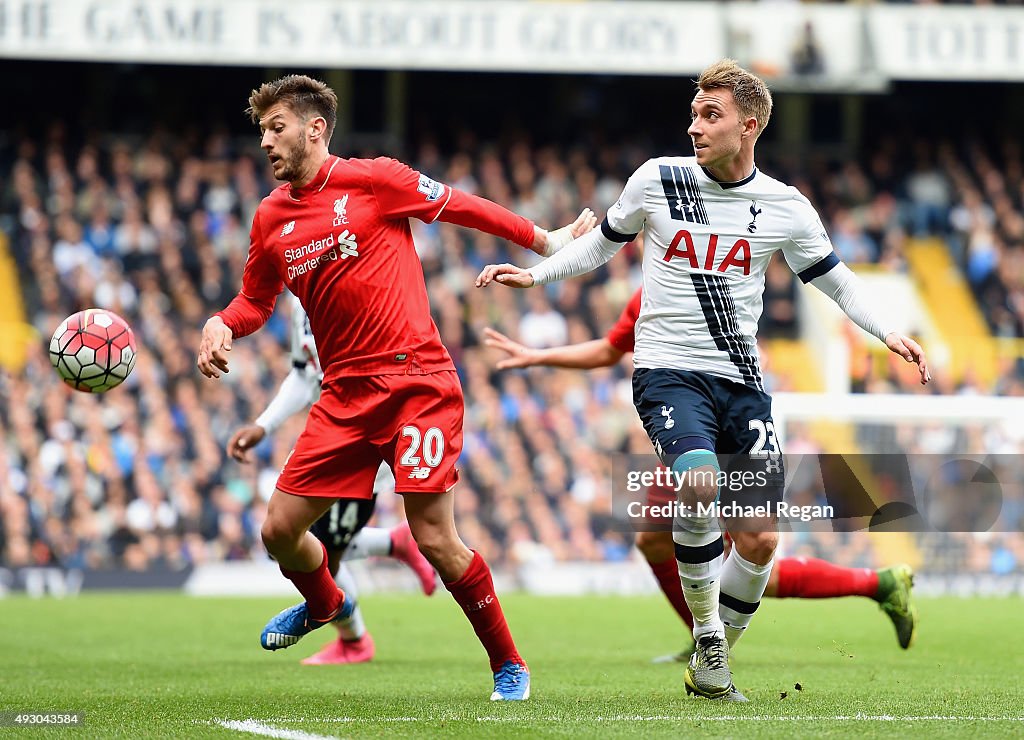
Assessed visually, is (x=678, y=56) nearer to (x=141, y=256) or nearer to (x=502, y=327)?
(x=502, y=327)

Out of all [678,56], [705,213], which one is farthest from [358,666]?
[678,56]

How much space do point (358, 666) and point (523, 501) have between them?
931cm

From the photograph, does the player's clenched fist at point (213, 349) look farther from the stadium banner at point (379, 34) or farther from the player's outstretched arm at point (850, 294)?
the stadium banner at point (379, 34)

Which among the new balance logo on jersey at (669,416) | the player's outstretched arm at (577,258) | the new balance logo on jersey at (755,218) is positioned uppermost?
the new balance logo on jersey at (755,218)

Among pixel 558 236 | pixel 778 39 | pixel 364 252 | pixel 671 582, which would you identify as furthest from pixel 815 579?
pixel 778 39

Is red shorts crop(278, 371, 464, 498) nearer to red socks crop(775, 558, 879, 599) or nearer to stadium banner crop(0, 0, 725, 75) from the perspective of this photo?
red socks crop(775, 558, 879, 599)

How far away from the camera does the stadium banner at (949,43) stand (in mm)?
20766

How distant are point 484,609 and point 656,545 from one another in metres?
1.82

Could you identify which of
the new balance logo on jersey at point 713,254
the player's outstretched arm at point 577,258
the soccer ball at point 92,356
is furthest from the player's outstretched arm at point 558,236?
the soccer ball at point 92,356

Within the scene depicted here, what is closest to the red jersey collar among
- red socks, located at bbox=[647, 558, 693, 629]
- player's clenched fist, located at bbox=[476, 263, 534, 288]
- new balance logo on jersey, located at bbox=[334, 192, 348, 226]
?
new balance logo on jersey, located at bbox=[334, 192, 348, 226]

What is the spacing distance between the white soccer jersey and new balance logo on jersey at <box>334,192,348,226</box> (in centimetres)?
109

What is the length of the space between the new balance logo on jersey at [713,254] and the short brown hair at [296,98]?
4.95 ft

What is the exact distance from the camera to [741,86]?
6090 millimetres

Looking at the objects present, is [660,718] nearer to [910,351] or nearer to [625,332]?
[910,351]
